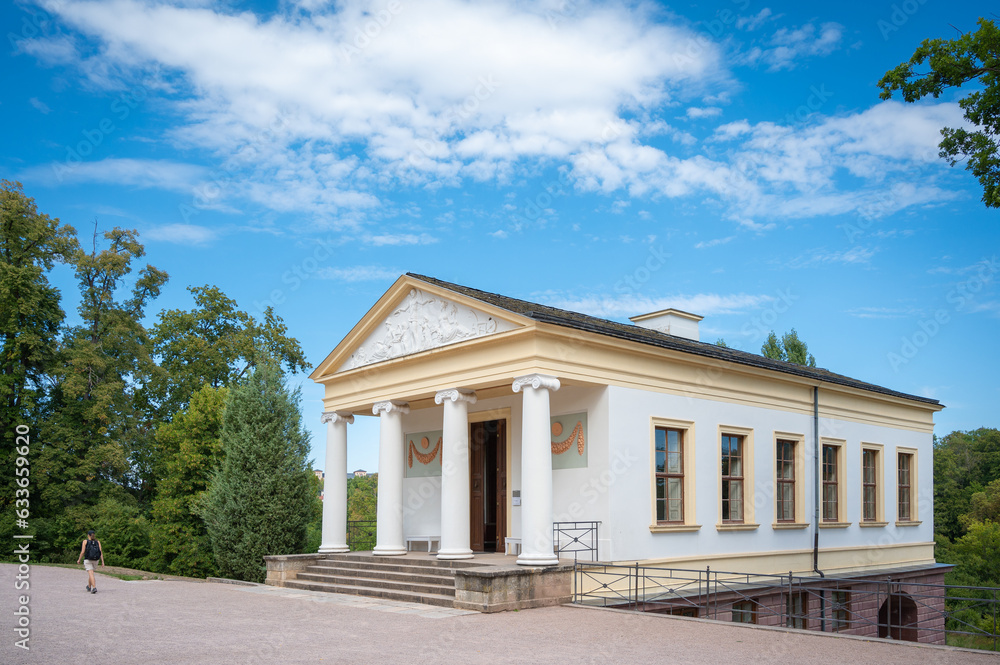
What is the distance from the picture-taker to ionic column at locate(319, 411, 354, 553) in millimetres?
19453

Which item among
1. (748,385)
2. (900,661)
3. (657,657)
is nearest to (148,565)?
(748,385)

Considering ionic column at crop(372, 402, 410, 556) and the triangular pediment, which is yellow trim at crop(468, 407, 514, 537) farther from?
the triangular pediment

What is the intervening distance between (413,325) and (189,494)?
12074mm

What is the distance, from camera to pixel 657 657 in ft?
29.1

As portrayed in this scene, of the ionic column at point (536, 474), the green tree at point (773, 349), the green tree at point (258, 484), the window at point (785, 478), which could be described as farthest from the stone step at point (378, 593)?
the green tree at point (773, 349)

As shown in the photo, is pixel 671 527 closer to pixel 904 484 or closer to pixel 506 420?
pixel 506 420

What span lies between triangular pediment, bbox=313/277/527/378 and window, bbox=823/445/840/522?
11.0m

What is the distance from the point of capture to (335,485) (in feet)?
65.0

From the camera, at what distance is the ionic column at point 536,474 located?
13.9 meters

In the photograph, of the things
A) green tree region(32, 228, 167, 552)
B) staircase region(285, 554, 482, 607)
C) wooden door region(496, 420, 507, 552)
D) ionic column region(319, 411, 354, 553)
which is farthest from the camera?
green tree region(32, 228, 167, 552)

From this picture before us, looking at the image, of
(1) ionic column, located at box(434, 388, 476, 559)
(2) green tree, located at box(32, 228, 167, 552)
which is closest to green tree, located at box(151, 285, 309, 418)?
(2) green tree, located at box(32, 228, 167, 552)

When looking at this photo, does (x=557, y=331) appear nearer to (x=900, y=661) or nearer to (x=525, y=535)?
(x=525, y=535)

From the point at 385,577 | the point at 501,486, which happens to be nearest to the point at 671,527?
the point at 501,486

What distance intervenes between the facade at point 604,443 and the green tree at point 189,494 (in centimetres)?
695
